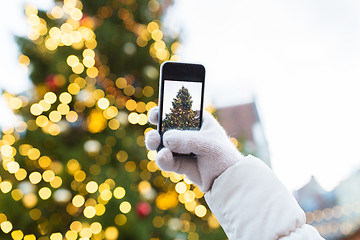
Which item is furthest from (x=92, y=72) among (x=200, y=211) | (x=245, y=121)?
(x=245, y=121)

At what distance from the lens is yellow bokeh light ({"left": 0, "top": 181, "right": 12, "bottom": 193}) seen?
1.10m

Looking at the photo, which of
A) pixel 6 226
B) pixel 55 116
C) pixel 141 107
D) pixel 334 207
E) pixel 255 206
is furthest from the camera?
pixel 334 207

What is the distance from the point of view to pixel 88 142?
1209 millimetres

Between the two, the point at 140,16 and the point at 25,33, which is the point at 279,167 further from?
the point at 25,33

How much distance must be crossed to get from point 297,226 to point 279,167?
1379mm

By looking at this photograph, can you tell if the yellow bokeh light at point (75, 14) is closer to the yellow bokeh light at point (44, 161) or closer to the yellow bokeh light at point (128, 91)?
the yellow bokeh light at point (128, 91)

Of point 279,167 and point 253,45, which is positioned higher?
point 253,45

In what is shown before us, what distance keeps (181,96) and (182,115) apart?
0.03 metres

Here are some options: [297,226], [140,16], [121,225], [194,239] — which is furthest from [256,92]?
[297,226]

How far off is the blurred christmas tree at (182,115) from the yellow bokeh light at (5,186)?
2.68 ft

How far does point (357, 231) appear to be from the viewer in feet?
6.39

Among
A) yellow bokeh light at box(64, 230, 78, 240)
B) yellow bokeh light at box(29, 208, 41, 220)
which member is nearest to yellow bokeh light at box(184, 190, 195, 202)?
yellow bokeh light at box(64, 230, 78, 240)

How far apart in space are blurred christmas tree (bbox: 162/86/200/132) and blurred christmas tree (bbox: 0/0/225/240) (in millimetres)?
682

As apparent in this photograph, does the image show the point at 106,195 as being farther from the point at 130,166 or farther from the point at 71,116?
the point at 71,116
